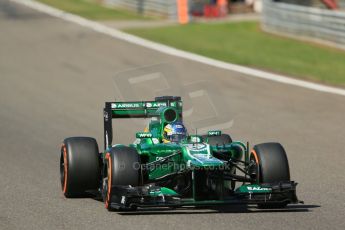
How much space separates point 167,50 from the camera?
2788cm

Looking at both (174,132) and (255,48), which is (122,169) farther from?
(255,48)

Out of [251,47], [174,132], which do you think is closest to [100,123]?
[174,132]

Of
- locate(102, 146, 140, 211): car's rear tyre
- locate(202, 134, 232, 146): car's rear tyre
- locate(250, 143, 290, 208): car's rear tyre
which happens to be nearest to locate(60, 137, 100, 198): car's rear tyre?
locate(102, 146, 140, 211): car's rear tyre

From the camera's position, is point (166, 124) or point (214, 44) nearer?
point (166, 124)

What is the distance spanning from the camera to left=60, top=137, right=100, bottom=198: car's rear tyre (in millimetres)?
11102

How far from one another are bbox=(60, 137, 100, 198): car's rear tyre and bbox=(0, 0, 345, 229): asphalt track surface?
19 centimetres

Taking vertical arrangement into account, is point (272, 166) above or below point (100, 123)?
above

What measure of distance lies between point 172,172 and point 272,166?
1.13 m

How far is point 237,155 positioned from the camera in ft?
36.9

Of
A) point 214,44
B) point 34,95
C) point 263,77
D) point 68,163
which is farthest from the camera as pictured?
point 214,44

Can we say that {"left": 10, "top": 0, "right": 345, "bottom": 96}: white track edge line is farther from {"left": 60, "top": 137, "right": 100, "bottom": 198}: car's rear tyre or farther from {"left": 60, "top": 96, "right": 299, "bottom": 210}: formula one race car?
{"left": 60, "top": 137, "right": 100, "bottom": 198}: car's rear tyre

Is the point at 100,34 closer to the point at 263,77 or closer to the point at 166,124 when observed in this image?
the point at 263,77

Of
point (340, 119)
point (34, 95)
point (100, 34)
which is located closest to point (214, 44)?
point (100, 34)

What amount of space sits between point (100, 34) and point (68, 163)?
20.5 m
